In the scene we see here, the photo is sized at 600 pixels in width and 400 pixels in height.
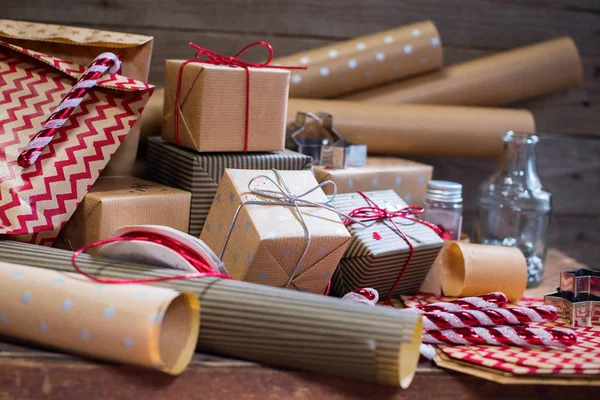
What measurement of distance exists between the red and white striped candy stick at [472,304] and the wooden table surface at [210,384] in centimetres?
18

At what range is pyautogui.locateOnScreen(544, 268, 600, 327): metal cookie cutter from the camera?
124 cm

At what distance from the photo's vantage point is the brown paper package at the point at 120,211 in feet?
3.90

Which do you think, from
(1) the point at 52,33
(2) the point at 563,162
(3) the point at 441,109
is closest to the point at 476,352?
(3) the point at 441,109

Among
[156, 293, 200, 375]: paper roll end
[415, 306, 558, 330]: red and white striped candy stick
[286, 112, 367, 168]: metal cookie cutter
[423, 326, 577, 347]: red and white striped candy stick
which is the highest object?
[286, 112, 367, 168]: metal cookie cutter

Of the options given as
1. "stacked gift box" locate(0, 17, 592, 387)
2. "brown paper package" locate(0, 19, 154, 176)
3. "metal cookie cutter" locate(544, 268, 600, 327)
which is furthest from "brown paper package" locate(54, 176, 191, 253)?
"metal cookie cutter" locate(544, 268, 600, 327)

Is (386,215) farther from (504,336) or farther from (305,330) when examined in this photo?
(305,330)

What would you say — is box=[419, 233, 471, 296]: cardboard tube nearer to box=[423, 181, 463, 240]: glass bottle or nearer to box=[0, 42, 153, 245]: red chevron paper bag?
box=[423, 181, 463, 240]: glass bottle

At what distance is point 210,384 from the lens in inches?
37.4

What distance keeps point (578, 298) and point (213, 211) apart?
67cm

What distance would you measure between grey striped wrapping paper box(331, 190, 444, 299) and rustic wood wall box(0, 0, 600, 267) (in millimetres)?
618

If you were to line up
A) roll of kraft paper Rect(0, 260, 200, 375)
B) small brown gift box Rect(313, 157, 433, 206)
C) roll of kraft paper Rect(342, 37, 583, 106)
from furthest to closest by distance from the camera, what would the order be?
roll of kraft paper Rect(342, 37, 583, 106) → small brown gift box Rect(313, 157, 433, 206) → roll of kraft paper Rect(0, 260, 200, 375)

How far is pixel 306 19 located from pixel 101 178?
717 mm

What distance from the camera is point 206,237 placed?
49.4 inches

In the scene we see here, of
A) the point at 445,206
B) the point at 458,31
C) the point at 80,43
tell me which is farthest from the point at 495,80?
the point at 80,43
